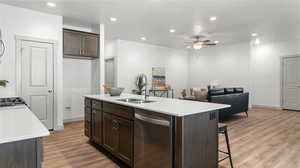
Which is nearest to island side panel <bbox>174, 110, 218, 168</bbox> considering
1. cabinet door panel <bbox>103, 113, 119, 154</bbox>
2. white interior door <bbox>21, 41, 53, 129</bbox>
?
cabinet door panel <bbox>103, 113, 119, 154</bbox>

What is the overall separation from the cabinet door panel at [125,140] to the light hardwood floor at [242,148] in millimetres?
255

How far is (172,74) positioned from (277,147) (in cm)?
589

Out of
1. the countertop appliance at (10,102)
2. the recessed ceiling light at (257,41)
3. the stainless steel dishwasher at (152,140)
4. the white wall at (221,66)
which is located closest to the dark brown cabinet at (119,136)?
the stainless steel dishwasher at (152,140)

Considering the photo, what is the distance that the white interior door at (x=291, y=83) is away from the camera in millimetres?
6590

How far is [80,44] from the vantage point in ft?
14.5

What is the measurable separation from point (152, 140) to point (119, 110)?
0.72 meters

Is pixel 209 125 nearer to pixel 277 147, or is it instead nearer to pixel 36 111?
pixel 277 147

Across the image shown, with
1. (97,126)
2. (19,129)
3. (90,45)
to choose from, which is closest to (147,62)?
(90,45)

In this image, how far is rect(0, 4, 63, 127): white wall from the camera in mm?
3502

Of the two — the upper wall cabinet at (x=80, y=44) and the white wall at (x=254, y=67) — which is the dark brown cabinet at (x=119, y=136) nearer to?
the upper wall cabinet at (x=80, y=44)

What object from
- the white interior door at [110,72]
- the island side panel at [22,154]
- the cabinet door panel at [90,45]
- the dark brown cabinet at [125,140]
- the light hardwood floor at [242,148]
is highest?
the cabinet door panel at [90,45]

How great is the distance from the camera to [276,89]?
699 centimetres

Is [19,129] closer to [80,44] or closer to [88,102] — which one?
[88,102]

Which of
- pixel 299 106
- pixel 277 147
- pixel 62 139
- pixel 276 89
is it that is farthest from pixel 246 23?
pixel 62 139
